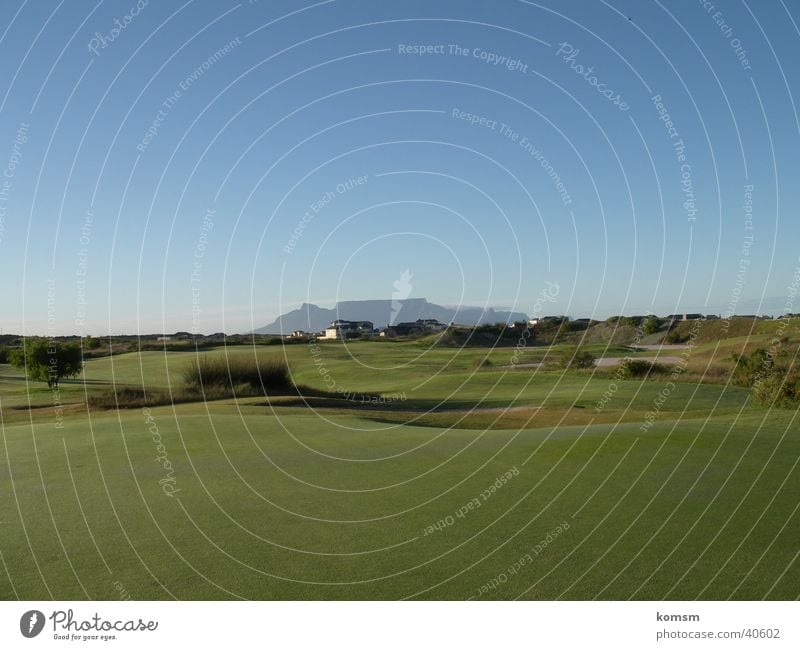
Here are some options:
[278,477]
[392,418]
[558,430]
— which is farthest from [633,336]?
[278,477]

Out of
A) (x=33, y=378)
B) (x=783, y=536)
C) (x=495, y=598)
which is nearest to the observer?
(x=495, y=598)

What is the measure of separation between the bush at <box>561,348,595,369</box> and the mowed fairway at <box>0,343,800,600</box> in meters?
25.3

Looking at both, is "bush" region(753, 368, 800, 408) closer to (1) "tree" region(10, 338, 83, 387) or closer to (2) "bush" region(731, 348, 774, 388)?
(2) "bush" region(731, 348, 774, 388)

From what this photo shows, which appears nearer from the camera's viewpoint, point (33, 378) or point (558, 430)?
point (558, 430)

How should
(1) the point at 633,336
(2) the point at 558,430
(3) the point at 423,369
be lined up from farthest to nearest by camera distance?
(1) the point at 633,336 < (3) the point at 423,369 < (2) the point at 558,430

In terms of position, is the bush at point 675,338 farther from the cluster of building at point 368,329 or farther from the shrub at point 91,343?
the shrub at point 91,343

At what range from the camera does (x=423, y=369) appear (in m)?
44.8

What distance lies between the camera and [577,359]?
41781 millimetres

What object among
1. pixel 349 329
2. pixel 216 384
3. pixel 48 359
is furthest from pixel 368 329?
pixel 48 359

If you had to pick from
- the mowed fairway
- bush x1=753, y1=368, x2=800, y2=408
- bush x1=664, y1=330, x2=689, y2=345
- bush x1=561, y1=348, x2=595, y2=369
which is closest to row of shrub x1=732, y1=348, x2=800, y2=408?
bush x1=753, y1=368, x2=800, y2=408

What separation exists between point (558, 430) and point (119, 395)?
60.5ft

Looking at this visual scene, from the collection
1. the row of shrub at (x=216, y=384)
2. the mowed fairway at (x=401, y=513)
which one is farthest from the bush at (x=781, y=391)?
the row of shrub at (x=216, y=384)

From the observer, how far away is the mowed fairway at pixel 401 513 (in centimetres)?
558

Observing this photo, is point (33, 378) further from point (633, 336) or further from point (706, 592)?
point (633, 336)
